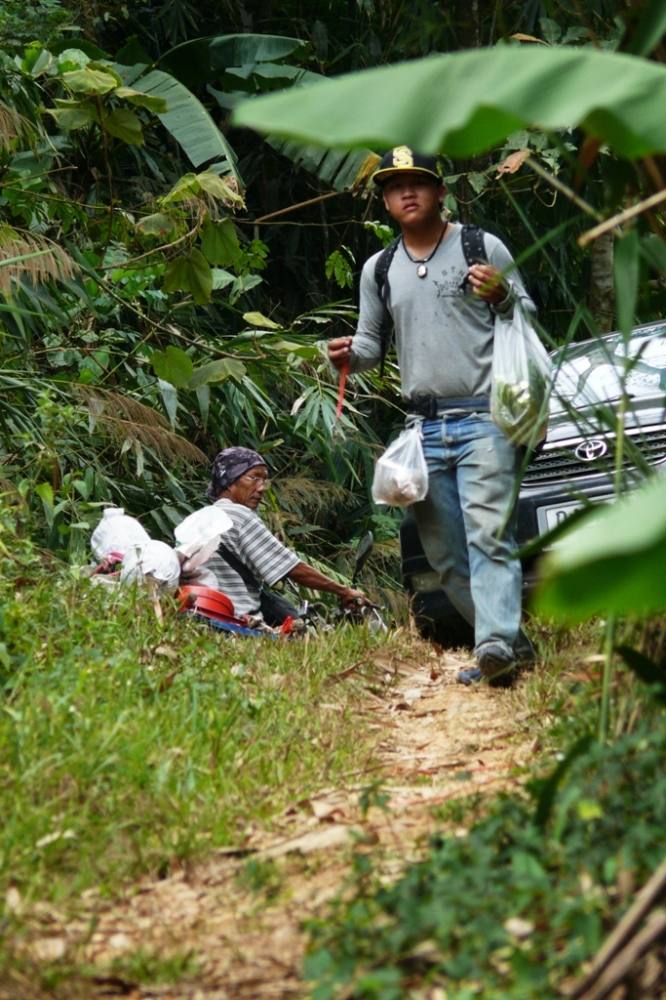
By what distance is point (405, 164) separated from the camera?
6.39 metres

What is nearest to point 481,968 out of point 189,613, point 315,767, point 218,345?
point 315,767

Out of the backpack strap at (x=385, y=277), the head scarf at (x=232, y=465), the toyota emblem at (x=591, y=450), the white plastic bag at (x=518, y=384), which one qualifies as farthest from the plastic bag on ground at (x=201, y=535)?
the white plastic bag at (x=518, y=384)

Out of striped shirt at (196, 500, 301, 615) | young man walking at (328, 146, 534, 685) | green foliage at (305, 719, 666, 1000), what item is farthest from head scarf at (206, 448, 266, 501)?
green foliage at (305, 719, 666, 1000)

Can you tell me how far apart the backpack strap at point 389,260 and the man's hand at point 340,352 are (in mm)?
158

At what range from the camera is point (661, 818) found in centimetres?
314

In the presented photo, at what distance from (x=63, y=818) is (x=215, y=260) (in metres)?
6.24

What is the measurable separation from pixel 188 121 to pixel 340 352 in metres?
5.12

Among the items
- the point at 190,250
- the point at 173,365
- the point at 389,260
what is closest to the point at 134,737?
the point at 389,260

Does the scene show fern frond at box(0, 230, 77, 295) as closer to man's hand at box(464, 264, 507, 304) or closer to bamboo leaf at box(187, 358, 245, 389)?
bamboo leaf at box(187, 358, 245, 389)

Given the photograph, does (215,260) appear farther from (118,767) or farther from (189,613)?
(118,767)

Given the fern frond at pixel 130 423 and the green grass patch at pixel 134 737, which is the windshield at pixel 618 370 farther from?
the fern frond at pixel 130 423

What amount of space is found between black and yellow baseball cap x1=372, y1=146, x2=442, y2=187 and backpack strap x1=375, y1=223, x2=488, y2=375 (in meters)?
0.27

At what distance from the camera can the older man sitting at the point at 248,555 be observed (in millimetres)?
8664

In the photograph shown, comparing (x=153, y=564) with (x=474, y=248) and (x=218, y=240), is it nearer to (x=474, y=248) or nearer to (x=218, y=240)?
(x=474, y=248)
